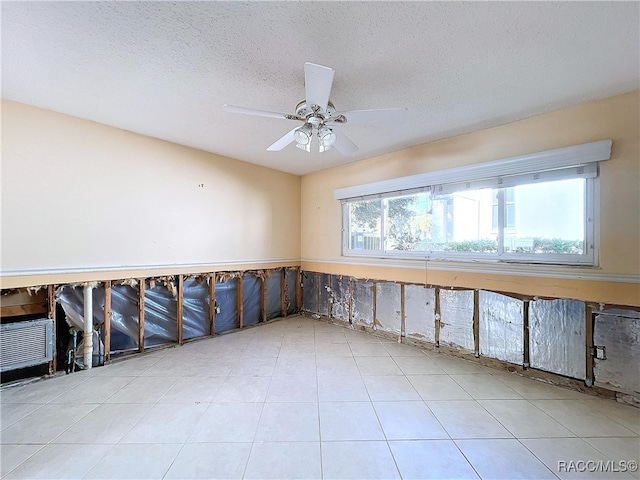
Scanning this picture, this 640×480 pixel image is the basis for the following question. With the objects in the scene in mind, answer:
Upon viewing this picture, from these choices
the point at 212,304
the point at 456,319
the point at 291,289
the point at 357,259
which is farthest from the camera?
the point at 291,289

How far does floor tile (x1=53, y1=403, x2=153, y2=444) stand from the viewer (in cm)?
171

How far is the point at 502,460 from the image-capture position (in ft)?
5.10

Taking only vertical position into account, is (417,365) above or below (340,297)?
below

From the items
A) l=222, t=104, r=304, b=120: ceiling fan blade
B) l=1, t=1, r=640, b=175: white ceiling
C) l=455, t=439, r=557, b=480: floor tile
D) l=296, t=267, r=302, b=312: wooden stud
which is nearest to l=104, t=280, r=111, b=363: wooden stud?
l=1, t=1, r=640, b=175: white ceiling

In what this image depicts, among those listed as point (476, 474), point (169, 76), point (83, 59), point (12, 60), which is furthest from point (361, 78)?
point (476, 474)

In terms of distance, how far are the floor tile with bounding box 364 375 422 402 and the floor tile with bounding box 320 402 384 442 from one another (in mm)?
180

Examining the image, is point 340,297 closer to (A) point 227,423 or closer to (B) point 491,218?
(B) point 491,218

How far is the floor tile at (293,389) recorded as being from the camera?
2.17m

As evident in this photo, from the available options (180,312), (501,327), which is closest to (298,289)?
(180,312)

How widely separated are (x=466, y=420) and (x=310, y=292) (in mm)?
3055

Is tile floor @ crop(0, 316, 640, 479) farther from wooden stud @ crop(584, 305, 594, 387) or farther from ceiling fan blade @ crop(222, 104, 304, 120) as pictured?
ceiling fan blade @ crop(222, 104, 304, 120)

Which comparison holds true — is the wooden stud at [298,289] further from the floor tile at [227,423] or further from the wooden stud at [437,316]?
the floor tile at [227,423]

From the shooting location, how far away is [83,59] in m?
1.78

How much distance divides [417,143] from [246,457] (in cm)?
347
